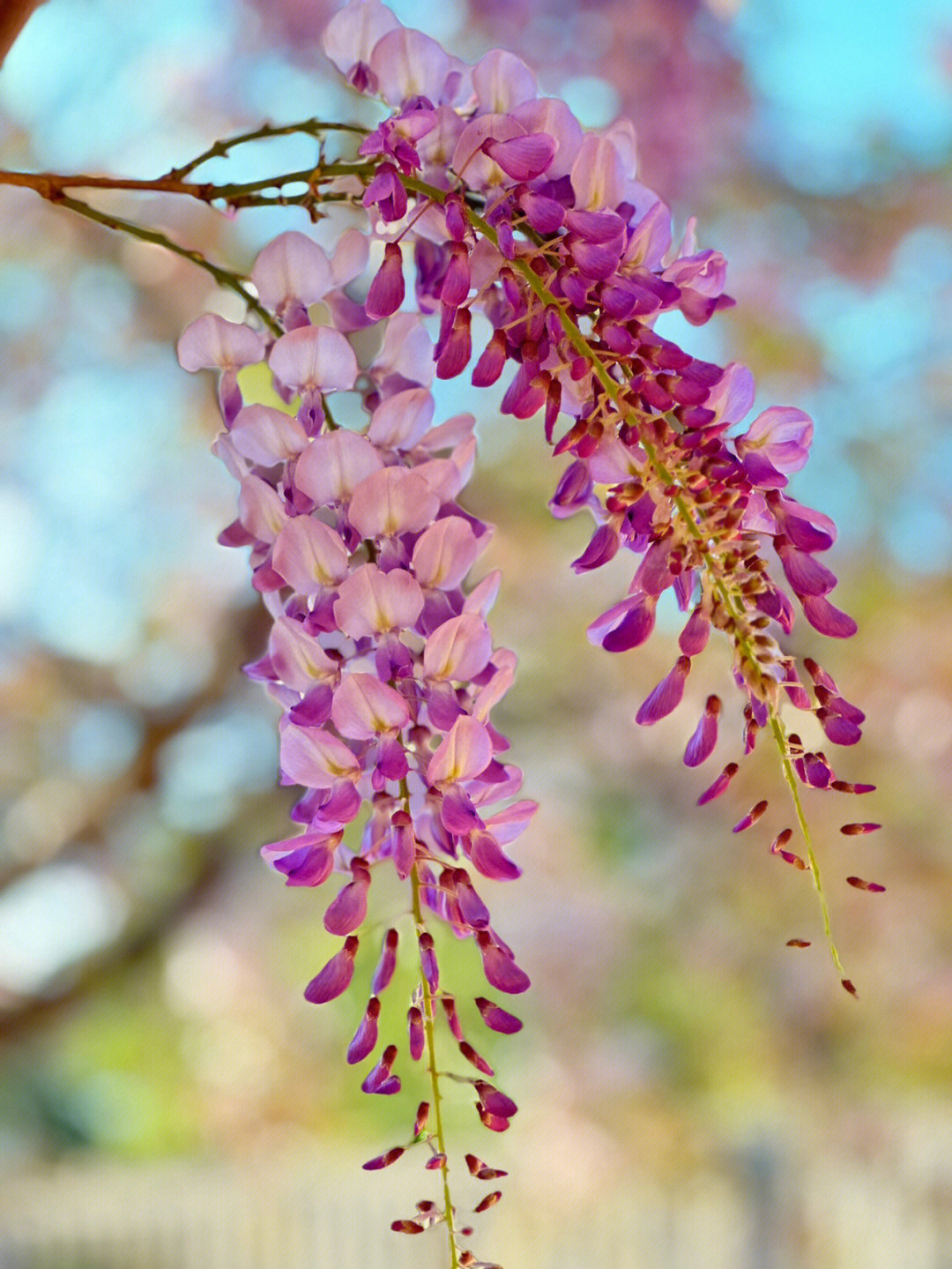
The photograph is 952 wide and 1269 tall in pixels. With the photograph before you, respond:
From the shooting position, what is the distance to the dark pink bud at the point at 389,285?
218 millimetres

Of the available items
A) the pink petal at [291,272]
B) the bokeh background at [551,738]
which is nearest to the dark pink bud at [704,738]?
the pink petal at [291,272]

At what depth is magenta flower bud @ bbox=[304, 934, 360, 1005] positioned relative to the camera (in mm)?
210

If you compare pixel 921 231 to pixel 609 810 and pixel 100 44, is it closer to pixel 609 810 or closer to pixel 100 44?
pixel 609 810

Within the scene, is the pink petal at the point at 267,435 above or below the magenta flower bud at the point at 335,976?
above

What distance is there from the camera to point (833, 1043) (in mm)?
1715

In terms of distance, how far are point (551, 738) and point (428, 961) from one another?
1324 millimetres

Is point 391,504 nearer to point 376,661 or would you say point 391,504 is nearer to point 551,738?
point 376,661

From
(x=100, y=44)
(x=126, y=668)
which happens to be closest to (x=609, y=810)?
(x=126, y=668)

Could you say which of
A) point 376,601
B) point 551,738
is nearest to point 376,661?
point 376,601

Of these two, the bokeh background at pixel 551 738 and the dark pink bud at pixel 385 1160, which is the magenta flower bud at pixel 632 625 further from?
the bokeh background at pixel 551 738

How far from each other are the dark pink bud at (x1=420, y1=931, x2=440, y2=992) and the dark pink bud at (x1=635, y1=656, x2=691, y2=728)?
5cm

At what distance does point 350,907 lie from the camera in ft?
0.68

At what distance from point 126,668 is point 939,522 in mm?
890

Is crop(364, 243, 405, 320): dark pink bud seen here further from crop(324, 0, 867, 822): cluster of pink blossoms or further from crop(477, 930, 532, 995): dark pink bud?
crop(477, 930, 532, 995): dark pink bud
